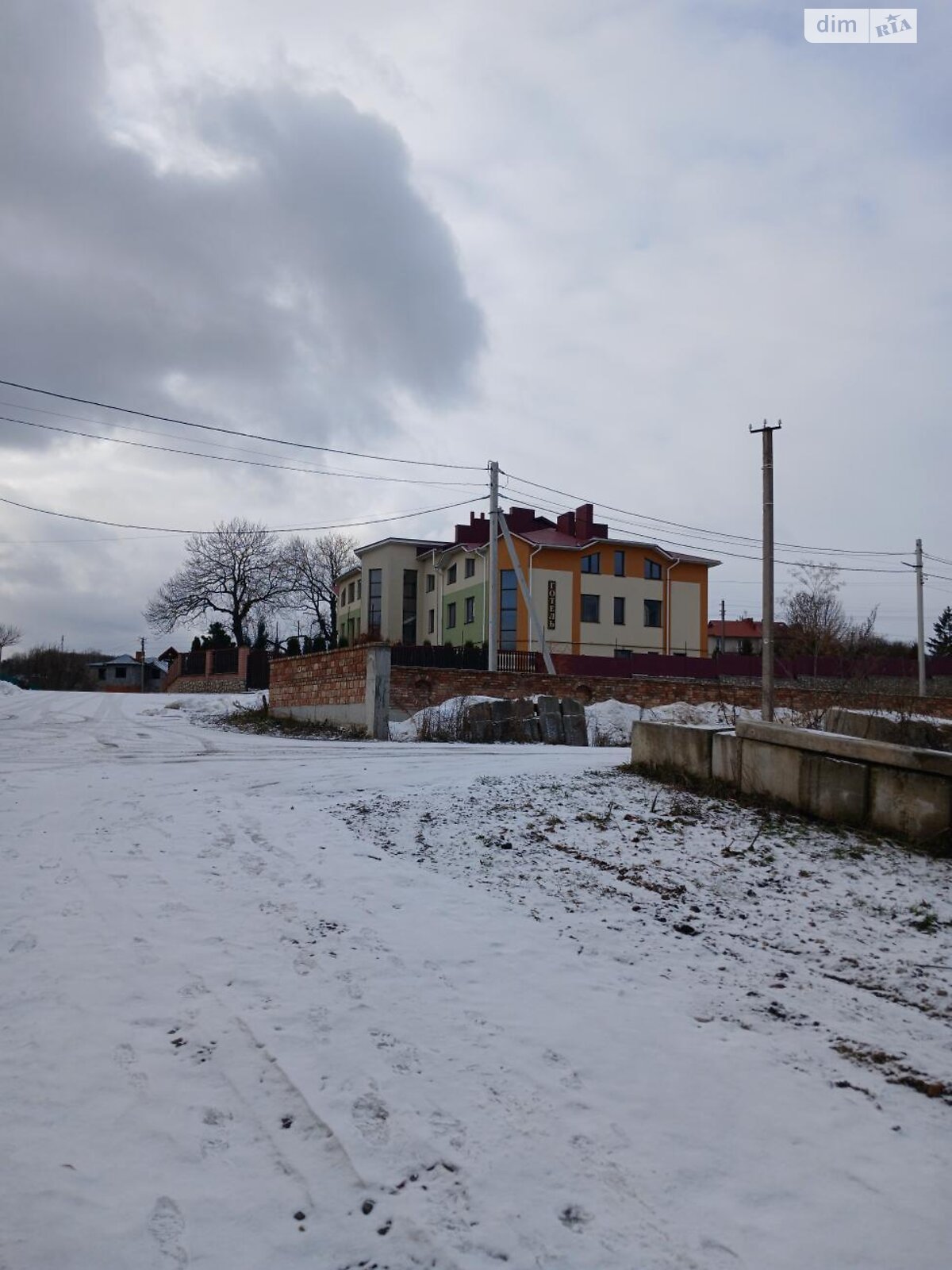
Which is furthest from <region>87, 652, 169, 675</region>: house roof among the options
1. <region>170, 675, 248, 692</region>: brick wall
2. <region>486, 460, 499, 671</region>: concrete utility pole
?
<region>486, 460, 499, 671</region>: concrete utility pole

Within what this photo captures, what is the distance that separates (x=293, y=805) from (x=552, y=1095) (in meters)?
5.06

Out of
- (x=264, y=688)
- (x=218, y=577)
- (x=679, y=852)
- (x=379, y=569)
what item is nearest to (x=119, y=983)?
(x=679, y=852)

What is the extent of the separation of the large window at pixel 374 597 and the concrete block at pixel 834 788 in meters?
42.3

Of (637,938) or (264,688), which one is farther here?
(264,688)

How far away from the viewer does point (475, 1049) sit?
3223 millimetres

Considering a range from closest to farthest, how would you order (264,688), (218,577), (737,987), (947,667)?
(737,987), (264,688), (947,667), (218,577)

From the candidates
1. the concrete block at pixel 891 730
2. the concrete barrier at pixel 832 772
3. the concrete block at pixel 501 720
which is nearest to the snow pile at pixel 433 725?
the concrete block at pixel 501 720

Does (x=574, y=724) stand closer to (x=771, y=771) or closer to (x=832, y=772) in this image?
(x=771, y=771)

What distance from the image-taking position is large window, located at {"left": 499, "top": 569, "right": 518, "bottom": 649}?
4106 centimetres

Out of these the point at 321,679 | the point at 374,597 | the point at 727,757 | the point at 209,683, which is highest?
the point at 374,597

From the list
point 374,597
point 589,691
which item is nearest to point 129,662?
point 374,597

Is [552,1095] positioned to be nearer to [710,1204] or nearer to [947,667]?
[710,1204]

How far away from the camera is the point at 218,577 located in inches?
2232

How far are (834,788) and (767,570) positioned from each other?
9.14 m
